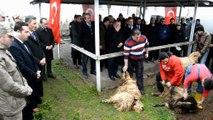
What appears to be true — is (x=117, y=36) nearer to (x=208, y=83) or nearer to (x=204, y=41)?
(x=208, y=83)

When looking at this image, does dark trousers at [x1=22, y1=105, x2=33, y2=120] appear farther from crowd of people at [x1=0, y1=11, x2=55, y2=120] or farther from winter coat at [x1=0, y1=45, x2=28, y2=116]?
winter coat at [x1=0, y1=45, x2=28, y2=116]

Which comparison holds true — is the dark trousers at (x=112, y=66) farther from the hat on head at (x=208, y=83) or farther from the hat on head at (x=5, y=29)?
the hat on head at (x=5, y=29)

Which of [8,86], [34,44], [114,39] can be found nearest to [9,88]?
[8,86]

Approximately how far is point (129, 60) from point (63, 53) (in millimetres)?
4842

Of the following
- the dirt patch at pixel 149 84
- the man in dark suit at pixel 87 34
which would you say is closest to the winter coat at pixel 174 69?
the dirt patch at pixel 149 84

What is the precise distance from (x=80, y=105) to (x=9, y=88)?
2758mm

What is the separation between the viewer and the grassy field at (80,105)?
4699 mm

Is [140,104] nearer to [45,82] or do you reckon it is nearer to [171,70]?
[171,70]

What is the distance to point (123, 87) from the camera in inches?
217

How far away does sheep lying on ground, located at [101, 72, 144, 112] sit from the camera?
16.3 ft

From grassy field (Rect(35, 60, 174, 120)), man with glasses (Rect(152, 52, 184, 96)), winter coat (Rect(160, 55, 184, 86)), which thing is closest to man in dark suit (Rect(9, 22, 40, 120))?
grassy field (Rect(35, 60, 174, 120))

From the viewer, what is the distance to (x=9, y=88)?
268 centimetres

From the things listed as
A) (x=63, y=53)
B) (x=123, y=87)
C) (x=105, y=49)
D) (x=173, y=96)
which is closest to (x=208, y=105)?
(x=173, y=96)

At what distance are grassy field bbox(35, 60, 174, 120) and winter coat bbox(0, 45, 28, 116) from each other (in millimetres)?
1597
